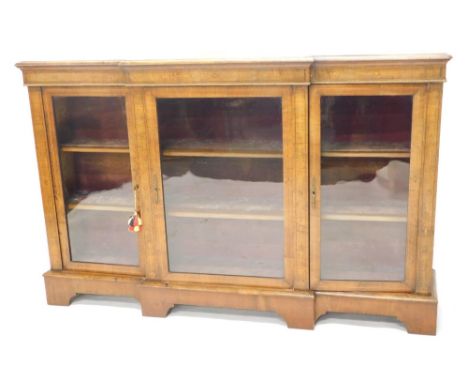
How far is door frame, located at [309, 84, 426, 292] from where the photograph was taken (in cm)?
243

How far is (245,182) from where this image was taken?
276 cm

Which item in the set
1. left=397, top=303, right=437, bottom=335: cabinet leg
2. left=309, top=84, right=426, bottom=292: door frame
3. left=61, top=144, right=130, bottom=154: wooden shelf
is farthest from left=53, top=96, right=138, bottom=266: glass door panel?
left=397, top=303, right=437, bottom=335: cabinet leg

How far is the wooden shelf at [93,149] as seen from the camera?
9.09 feet

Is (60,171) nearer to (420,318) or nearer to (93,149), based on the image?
(93,149)

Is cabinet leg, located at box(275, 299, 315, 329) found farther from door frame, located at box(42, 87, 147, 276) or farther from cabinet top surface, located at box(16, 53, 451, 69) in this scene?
Answer: cabinet top surface, located at box(16, 53, 451, 69)

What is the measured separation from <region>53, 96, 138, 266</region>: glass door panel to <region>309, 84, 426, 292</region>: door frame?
0.85m

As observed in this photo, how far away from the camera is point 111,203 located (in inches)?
114

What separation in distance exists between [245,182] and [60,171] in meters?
0.86

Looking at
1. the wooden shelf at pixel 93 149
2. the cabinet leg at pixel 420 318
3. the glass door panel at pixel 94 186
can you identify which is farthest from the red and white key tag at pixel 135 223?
the cabinet leg at pixel 420 318

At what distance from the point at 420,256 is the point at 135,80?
140 cm

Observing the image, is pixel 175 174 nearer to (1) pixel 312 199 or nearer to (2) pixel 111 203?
(2) pixel 111 203

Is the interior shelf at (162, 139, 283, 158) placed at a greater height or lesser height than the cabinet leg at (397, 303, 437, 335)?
greater

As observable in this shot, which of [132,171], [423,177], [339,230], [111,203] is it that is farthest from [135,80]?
[423,177]

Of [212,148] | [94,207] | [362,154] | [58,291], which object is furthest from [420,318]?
[58,291]
